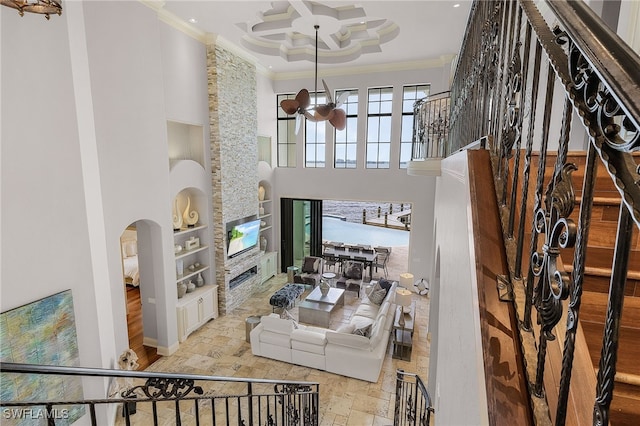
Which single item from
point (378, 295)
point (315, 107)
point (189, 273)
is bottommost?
point (378, 295)

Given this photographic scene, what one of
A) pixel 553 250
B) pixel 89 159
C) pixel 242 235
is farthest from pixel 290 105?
pixel 553 250

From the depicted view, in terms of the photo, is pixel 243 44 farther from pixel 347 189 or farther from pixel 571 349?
pixel 571 349

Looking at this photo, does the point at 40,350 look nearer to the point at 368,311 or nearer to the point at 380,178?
the point at 368,311

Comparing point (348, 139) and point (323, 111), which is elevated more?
point (323, 111)

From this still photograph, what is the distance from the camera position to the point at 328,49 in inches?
338

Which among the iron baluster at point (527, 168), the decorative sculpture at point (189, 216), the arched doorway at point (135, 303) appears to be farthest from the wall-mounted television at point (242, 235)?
the iron baluster at point (527, 168)

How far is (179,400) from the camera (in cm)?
170

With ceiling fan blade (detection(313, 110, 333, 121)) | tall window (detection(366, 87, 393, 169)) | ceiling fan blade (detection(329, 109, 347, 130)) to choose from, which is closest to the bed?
ceiling fan blade (detection(313, 110, 333, 121))

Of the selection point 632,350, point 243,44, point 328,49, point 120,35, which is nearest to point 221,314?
point 120,35

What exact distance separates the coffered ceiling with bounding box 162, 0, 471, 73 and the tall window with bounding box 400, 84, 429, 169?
0.69 meters

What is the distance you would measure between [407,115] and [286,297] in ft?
20.8

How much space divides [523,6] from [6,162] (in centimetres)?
473

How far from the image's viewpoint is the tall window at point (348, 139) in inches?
402

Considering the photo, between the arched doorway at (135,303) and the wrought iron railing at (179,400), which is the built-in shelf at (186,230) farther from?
the wrought iron railing at (179,400)
